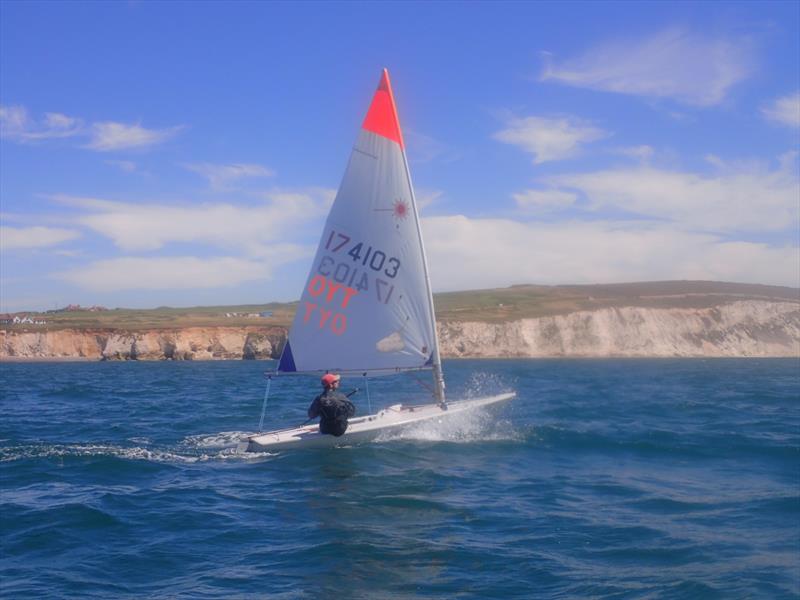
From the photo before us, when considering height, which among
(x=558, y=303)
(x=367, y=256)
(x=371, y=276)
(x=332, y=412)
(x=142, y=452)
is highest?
(x=367, y=256)

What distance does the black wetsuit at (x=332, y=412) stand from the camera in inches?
766

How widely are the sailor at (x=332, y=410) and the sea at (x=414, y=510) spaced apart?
868mm

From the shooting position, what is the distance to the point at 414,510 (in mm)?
13906

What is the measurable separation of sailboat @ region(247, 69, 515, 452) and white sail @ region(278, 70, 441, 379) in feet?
0.09

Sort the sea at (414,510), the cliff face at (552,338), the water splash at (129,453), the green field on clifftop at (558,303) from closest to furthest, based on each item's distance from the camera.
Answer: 1. the sea at (414,510)
2. the water splash at (129,453)
3. the cliff face at (552,338)
4. the green field on clifftop at (558,303)

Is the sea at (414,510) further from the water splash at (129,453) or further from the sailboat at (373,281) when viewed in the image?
the sailboat at (373,281)

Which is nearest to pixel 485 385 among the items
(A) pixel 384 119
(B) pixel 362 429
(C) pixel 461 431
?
(C) pixel 461 431

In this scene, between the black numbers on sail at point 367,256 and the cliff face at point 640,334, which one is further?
the cliff face at point 640,334

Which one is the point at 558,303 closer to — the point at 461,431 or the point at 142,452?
the point at 461,431

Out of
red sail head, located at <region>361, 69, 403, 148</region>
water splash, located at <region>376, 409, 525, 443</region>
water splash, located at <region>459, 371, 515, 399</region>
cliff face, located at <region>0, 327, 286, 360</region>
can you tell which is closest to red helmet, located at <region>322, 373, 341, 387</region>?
water splash, located at <region>376, 409, 525, 443</region>

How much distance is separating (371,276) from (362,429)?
4.30m

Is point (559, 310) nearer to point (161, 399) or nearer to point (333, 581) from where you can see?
point (161, 399)

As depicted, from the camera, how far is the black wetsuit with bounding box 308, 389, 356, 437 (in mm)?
19469

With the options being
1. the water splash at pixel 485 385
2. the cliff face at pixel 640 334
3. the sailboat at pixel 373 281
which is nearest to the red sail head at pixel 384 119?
the sailboat at pixel 373 281
